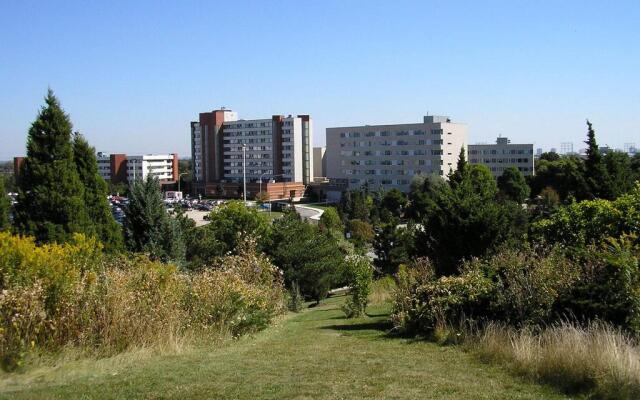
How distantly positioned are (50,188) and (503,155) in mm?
97580

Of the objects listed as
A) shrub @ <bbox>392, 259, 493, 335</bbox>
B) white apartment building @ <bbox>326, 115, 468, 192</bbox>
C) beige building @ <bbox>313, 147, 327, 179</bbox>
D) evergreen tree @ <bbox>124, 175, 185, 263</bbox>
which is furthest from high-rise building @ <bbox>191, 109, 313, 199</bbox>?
shrub @ <bbox>392, 259, 493, 335</bbox>

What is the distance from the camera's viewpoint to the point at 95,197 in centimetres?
2336

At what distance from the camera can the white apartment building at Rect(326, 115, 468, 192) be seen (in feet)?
322

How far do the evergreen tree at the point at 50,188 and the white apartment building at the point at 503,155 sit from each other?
304 ft

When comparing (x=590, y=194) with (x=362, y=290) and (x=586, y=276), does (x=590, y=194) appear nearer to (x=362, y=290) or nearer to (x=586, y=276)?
(x=362, y=290)

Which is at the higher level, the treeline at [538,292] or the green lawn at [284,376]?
the treeline at [538,292]

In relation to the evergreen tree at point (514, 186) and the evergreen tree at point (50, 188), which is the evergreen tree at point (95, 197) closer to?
the evergreen tree at point (50, 188)

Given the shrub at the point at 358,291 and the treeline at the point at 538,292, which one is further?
the shrub at the point at 358,291

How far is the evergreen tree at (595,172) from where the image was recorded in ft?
104

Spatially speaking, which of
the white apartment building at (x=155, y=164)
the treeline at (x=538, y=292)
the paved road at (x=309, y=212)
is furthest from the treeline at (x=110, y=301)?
the white apartment building at (x=155, y=164)

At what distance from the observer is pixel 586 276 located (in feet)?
31.9

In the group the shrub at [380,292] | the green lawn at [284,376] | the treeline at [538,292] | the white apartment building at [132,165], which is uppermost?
the white apartment building at [132,165]

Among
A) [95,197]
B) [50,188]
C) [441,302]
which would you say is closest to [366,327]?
[441,302]

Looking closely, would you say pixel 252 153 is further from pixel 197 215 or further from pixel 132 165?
pixel 197 215
